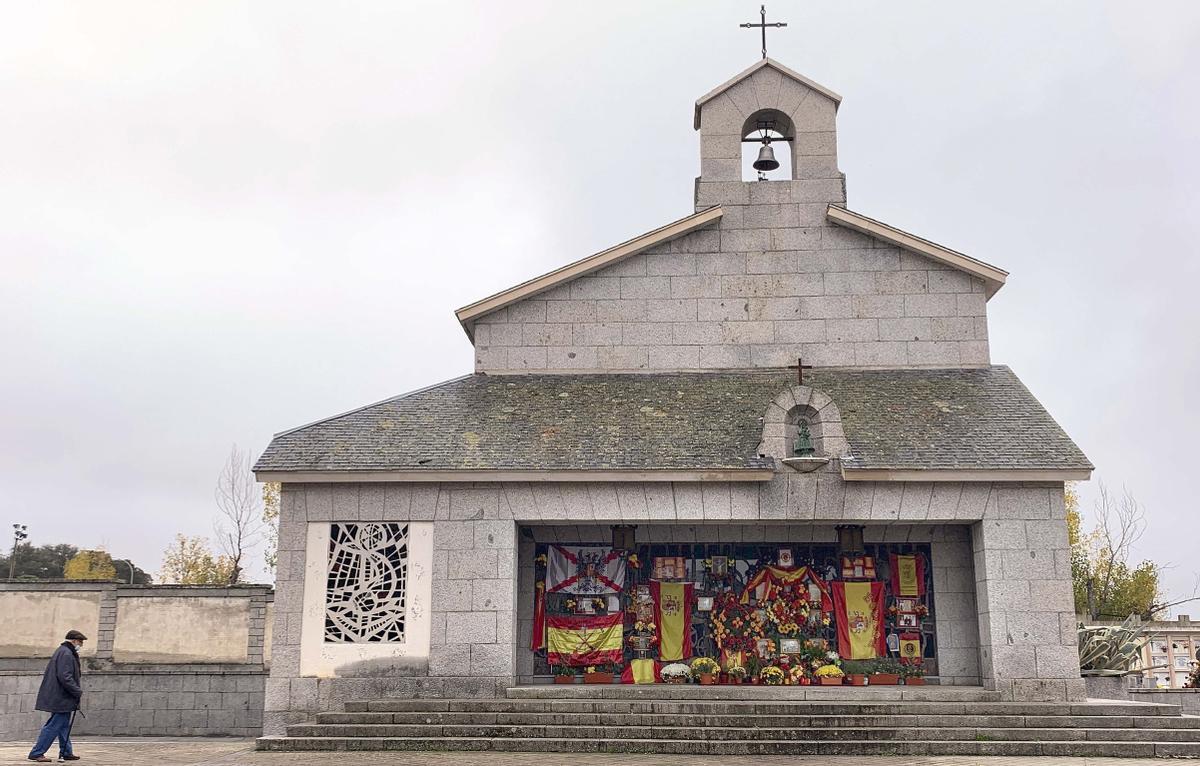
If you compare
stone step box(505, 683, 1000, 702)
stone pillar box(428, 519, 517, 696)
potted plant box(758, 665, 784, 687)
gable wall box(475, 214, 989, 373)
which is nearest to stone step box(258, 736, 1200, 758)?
stone step box(505, 683, 1000, 702)

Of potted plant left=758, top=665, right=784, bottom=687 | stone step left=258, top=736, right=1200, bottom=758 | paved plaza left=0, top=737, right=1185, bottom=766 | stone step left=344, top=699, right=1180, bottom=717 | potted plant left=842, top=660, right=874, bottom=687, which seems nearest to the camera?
paved plaza left=0, top=737, right=1185, bottom=766

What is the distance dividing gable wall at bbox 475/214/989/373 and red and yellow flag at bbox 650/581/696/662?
153 inches

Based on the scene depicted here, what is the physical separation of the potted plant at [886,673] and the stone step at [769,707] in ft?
5.98

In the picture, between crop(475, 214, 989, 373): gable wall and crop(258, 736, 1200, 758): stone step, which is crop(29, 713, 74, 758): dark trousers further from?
crop(475, 214, 989, 373): gable wall

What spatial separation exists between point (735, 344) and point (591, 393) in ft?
8.92

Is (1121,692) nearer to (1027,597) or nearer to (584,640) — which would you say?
(1027,597)

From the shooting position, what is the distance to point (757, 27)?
2062 centimetres

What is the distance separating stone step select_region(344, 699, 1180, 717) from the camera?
14703 mm

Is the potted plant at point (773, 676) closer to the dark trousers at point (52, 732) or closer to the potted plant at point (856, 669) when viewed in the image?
the potted plant at point (856, 669)

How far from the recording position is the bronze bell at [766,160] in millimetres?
20453

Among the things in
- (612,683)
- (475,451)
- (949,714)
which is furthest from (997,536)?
(475,451)

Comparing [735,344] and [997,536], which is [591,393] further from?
[997,536]

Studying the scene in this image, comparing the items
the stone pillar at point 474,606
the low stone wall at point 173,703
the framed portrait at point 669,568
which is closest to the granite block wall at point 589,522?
the stone pillar at point 474,606

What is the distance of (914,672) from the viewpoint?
17.0m
